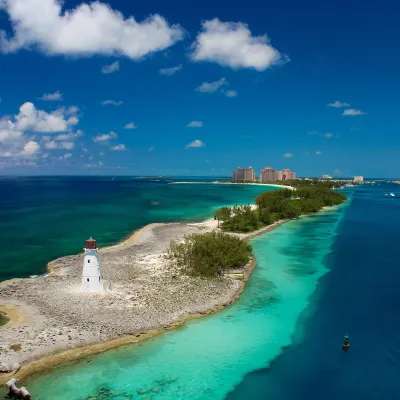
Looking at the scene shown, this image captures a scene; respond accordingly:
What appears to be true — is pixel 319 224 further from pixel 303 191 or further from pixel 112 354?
pixel 112 354

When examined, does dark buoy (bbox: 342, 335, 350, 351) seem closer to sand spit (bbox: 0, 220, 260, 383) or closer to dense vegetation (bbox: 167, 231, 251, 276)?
sand spit (bbox: 0, 220, 260, 383)

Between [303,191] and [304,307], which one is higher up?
[303,191]

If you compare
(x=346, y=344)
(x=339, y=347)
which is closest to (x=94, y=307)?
(x=339, y=347)

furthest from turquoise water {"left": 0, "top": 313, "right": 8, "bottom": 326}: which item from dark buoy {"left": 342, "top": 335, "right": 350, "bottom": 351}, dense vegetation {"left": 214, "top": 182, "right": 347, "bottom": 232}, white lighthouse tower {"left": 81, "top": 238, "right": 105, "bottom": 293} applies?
dense vegetation {"left": 214, "top": 182, "right": 347, "bottom": 232}

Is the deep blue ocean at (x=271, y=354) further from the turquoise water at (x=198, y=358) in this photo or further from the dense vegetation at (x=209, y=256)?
the dense vegetation at (x=209, y=256)

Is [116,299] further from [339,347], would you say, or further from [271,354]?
[339,347]

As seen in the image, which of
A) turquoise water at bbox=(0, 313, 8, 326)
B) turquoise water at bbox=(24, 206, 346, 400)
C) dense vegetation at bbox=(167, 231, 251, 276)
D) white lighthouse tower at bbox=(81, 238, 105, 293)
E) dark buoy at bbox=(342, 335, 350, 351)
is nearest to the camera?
turquoise water at bbox=(24, 206, 346, 400)

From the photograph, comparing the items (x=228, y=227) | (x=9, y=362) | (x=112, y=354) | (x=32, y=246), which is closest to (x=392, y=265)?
(x=228, y=227)
